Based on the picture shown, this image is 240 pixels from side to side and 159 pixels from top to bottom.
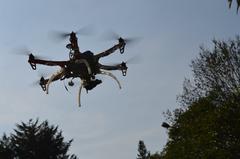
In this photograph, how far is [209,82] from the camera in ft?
133

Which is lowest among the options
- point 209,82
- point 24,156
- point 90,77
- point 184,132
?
point 90,77

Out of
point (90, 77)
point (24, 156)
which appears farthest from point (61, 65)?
point (24, 156)

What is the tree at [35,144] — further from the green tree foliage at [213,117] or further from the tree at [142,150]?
the tree at [142,150]

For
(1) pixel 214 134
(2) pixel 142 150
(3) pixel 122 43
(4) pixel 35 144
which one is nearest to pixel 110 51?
(3) pixel 122 43

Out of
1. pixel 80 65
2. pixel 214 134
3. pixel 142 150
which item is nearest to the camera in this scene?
pixel 80 65

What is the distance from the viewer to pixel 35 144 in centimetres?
5344

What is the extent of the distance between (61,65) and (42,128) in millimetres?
29573

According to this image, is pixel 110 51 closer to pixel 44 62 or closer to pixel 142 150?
pixel 44 62

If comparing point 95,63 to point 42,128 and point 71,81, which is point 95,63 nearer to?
point 71,81

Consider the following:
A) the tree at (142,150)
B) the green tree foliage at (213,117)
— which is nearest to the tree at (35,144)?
the green tree foliage at (213,117)

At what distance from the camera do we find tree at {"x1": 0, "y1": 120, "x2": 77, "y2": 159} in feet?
174

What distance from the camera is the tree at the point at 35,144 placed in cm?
5319

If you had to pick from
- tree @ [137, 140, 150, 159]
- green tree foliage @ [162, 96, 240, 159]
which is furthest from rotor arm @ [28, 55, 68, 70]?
tree @ [137, 140, 150, 159]

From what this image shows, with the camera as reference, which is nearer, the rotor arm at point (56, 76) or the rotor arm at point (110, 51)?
the rotor arm at point (56, 76)
